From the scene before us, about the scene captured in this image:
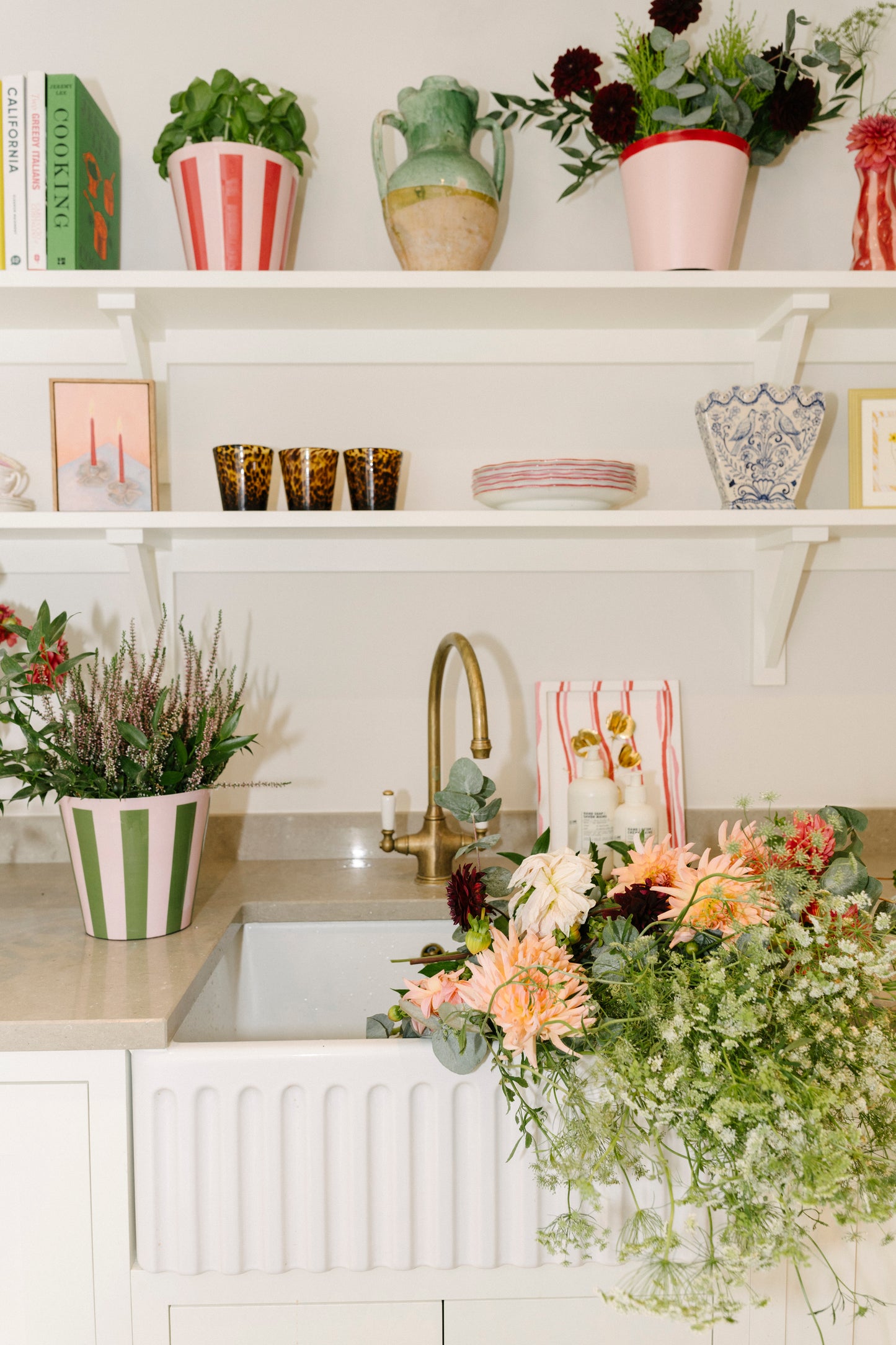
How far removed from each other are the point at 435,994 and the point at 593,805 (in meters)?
0.56

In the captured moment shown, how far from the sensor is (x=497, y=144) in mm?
1370

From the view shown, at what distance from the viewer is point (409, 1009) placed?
2.88ft

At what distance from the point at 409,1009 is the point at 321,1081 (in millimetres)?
119

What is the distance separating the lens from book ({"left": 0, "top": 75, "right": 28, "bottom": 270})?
130 cm

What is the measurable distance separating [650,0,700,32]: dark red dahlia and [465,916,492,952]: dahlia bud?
1.25 meters

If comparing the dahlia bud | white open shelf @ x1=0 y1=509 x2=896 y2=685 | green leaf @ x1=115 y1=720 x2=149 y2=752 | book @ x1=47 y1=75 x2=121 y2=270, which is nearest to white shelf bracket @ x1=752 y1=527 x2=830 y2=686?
white open shelf @ x1=0 y1=509 x2=896 y2=685

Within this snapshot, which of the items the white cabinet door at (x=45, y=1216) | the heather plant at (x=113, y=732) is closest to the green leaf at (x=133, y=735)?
the heather plant at (x=113, y=732)

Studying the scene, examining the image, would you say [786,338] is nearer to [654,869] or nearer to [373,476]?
[373,476]

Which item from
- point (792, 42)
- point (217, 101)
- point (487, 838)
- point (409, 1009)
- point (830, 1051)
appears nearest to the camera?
point (830, 1051)

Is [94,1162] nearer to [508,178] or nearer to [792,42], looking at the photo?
[508,178]

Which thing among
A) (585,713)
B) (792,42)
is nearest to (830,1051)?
(585,713)

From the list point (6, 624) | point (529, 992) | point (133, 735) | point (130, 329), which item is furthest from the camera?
point (130, 329)

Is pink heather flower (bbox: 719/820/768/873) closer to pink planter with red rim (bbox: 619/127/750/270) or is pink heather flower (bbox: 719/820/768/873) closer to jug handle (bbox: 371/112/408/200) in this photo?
pink planter with red rim (bbox: 619/127/750/270)

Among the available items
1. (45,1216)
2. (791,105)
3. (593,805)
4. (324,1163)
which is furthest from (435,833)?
(791,105)
